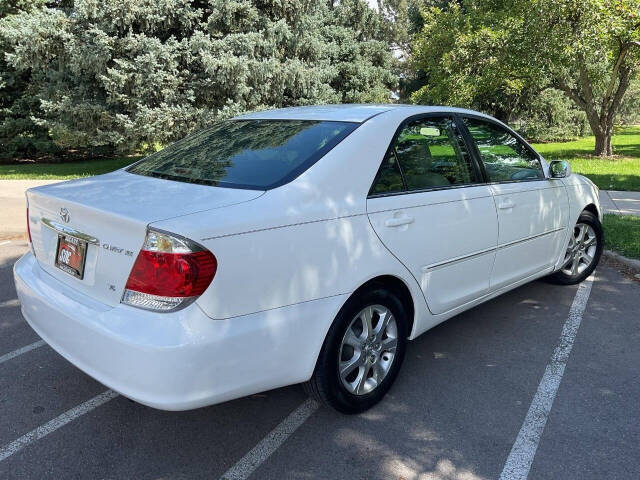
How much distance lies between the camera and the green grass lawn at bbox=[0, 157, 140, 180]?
1498 cm

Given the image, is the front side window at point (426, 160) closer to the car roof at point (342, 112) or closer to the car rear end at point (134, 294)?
the car roof at point (342, 112)

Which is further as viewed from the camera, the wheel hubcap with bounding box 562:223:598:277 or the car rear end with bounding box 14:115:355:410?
the wheel hubcap with bounding box 562:223:598:277

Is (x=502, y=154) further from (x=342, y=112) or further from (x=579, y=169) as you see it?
(x=579, y=169)

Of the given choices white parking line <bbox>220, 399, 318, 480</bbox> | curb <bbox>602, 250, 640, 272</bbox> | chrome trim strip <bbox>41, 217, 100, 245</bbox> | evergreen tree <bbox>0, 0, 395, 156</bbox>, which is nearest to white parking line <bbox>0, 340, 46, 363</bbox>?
chrome trim strip <bbox>41, 217, 100, 245</bbox>

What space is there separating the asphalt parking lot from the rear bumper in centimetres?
46

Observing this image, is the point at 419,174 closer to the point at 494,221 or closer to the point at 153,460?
the point at 494,221

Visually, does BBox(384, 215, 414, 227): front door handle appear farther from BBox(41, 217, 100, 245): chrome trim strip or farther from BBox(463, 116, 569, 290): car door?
BBox(41, 217, 100, 245): chrome trim strip

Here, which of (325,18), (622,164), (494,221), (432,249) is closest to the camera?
(432,249)

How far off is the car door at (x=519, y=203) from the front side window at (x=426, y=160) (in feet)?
0.72

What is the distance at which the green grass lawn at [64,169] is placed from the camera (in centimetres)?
1498

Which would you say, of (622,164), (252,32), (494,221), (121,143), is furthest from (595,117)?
(494,221)

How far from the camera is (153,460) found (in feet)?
8.61

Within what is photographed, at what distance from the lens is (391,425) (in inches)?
116

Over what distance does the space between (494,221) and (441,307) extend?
762mm
